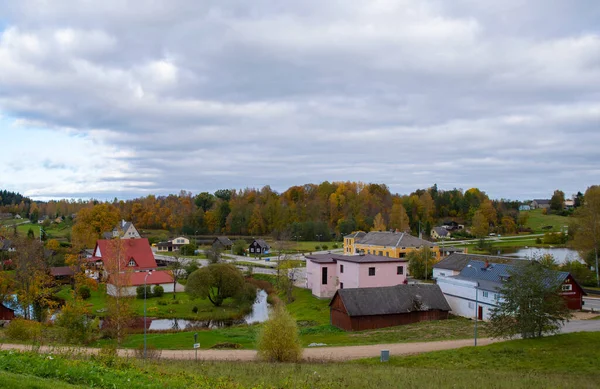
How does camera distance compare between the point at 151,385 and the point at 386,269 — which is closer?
the point at 151,385

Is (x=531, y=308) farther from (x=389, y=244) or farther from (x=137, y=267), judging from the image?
(x=137, y=267)

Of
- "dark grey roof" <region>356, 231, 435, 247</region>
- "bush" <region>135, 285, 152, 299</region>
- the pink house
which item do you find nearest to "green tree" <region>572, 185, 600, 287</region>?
"dark grey roof" <region>356, 231, 435, 247</region>

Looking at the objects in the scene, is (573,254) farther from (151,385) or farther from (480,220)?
(151,385)

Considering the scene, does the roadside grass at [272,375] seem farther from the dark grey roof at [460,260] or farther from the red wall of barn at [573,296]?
the dark grey roof at [460,260]

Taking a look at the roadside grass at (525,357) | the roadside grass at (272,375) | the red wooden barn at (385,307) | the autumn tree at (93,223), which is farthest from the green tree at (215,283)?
the autumn tree at (93,223)

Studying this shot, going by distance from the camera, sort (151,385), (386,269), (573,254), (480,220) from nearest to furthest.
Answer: (151,385) → (386,269) → (573,254) → (480,220)

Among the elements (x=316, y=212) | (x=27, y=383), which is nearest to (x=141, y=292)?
(x=27, y=383)

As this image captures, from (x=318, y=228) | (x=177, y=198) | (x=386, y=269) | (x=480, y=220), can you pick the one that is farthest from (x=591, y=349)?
(x=177, y=198)
